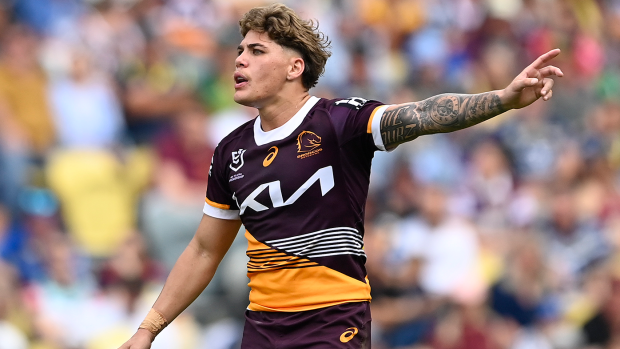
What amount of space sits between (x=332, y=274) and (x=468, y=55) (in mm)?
9806

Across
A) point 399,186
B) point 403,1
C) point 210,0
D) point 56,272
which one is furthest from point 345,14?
point 56,272

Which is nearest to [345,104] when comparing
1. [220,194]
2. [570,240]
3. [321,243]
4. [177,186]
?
[321,243]

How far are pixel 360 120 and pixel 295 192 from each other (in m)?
0.51

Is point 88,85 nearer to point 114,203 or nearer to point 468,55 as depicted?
point 114,203

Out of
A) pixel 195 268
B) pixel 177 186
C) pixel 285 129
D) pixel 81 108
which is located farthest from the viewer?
pixel 81 108

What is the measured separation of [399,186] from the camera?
1113cm

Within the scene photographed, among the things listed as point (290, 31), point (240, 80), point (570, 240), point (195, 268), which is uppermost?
point (290, 31)

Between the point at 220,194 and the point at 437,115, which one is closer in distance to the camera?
the point at 437,115

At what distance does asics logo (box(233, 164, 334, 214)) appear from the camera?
4.79 meters

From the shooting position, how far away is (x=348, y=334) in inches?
187

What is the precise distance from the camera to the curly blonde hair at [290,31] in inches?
203

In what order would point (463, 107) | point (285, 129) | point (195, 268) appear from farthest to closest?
1. point (195, 268)
2. point (285, 129)
3. point (463, 107)

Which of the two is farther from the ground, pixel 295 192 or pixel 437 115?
pixel 437 115

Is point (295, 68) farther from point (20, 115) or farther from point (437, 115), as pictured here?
point (20, 115)
